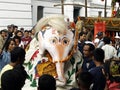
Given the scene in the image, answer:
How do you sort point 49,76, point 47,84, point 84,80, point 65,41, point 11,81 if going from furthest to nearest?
1. point 65,41
2. point 84,80
3. point 49,76
4. point 47,84
5. point 11,81

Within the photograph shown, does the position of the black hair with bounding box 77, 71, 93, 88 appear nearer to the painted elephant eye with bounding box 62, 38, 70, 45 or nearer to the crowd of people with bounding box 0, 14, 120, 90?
the crowd of people with bounding box 0, 14, 120, 90

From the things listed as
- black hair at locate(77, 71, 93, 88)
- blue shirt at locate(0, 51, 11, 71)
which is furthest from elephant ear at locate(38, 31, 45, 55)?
blue shirt at locate(0, 51, 11, 71)

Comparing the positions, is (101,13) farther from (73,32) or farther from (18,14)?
(73,32)

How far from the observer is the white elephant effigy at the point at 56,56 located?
5.36m

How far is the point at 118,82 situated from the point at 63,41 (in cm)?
279

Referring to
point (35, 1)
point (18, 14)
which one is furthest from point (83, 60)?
point (35, 1)

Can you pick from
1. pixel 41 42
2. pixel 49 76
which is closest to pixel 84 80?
pixel 49 76

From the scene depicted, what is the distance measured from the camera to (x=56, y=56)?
211 inches

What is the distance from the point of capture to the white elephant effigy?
536cm

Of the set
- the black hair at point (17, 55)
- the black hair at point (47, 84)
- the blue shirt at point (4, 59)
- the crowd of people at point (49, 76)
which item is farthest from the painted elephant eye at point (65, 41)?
the blue shirt at point (4, 59)

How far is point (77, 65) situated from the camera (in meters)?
5.73

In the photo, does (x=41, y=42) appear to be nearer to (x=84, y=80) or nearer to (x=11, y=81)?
(x=84, y=80)

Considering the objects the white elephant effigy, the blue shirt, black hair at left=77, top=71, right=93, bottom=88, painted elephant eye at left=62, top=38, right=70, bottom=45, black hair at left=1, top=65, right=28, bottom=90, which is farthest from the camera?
the blue shirt

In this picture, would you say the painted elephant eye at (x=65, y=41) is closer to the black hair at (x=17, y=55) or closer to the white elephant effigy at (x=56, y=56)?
the white elephant effigy at (x=56, y=56)
